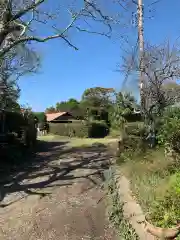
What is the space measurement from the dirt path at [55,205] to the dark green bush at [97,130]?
74.7 feet

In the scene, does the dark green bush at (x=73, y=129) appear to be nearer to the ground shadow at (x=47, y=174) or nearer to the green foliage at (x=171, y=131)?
the ground shadow at (x=47, y=174)

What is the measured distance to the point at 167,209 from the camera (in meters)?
6.70

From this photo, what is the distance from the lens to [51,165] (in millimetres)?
16422

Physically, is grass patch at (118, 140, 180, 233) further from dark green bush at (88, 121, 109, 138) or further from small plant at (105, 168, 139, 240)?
dark green bush at (88, 121, 109, 138)

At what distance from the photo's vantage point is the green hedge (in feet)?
126

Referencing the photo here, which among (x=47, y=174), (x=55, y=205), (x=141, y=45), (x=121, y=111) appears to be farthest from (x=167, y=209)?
(x=121, y=111)

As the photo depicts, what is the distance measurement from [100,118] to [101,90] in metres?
12.8

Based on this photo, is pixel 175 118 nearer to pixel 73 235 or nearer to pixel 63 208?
pixel 63 208

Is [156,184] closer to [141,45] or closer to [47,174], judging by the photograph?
[47,174]

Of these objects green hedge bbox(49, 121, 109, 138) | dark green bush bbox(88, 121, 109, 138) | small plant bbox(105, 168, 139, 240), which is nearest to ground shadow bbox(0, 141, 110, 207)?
small plant bbox(105, 168, 139, 240)

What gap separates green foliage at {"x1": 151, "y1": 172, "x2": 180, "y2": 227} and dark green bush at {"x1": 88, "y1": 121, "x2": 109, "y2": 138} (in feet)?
102

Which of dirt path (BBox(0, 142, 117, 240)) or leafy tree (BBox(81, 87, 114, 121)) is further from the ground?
leafy tree (BBox(81, 87, 114, 121))

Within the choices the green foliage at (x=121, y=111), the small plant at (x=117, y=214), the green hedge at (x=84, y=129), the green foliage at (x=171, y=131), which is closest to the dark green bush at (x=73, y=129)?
the green hedge at (x=84, y=129)

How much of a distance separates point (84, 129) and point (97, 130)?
1796 millimetres
